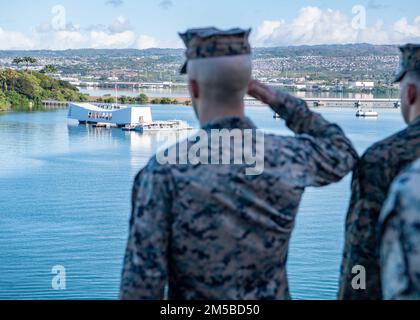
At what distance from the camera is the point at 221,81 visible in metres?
1.12

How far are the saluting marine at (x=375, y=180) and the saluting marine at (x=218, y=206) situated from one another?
19cm

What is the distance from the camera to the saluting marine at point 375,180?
130cm

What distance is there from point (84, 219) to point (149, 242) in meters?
16.7

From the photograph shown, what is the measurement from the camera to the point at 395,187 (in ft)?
2.54

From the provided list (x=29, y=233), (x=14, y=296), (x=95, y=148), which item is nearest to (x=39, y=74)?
(x=95, y=148)

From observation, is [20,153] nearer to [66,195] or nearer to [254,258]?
[66,195]

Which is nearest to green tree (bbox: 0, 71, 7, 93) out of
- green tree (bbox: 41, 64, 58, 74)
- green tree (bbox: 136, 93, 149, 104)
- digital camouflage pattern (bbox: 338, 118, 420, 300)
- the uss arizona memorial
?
Result: green tree (bbox: 41, 64, 58, 74)

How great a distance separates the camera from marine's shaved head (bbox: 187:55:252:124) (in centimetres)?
112

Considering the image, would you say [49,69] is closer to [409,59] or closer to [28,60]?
[28,60]

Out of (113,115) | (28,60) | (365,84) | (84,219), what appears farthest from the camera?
(28,60)

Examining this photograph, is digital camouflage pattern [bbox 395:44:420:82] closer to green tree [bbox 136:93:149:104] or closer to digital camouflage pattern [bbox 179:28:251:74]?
digital camouflage pattern [bbox 179:28:251:74]

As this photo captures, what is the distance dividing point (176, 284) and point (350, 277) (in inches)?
15.9

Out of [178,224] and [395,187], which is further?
[178,224]

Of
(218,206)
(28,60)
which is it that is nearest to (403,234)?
(218,206)
